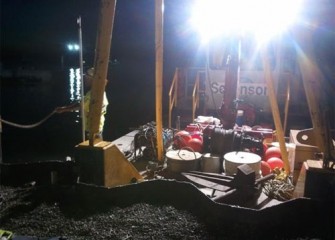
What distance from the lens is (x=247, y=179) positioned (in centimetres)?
466

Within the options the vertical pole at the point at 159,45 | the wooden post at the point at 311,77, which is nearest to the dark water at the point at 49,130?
the vertical pole at the point at 159,45

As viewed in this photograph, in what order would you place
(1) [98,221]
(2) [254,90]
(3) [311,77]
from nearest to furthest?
(1) [98,221] < (3) [311,77] < (2) [254,90]

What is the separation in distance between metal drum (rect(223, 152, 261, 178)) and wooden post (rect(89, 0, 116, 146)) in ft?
8.46

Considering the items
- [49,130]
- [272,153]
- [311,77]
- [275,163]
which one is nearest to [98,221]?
[311,77]

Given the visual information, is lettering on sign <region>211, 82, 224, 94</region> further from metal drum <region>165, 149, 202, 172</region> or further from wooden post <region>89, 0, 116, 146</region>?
wooden post <region>89, 0, 116, 146</region>

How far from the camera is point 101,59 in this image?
13.9 feet

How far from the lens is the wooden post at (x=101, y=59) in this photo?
13.5 feet

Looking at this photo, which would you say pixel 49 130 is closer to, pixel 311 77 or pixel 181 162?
pixel 181 162

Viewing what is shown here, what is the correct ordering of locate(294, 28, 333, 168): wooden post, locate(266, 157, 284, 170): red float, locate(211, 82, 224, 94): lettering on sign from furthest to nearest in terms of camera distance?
1. locate(211, 82, 224, 94): lettering on sign
2. locate(266, 157, 284, 170): red float
3. locate(294, 28, 333, 168): wooden post

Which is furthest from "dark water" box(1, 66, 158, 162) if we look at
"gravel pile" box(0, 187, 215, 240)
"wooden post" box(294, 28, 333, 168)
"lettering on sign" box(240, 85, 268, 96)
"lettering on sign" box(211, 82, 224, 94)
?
"wooden post" box(294, 28, 333, 168)

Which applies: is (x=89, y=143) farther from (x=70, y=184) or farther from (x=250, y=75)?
(x=250, y=75)

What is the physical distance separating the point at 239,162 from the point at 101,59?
3.04 metres

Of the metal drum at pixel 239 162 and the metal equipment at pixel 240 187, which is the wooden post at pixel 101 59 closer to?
the metal equipment at pixel 240 187

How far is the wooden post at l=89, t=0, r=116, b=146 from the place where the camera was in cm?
410
